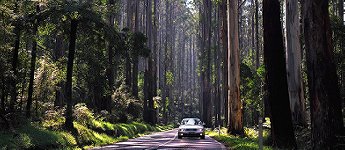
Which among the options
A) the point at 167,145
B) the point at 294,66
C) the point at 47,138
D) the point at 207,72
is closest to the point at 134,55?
the point at 167,145

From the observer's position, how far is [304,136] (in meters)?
15.1

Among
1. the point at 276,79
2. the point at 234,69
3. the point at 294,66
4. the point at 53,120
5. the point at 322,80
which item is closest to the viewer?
the point at 322,80

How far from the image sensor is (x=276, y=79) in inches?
552

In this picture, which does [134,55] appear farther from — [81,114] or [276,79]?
[276,79]

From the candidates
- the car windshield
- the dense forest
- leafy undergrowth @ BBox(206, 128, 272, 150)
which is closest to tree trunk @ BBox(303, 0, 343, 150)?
the dense forest

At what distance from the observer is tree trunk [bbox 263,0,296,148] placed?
44.9 feet

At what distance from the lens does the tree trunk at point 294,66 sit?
18.0 meters

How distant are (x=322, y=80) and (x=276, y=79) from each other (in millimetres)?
5039

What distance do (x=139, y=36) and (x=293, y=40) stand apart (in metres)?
21.8

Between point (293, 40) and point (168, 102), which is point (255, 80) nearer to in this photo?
point (293, 40)

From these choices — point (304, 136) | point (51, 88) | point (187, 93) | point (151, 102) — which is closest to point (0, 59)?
point (51, 88)

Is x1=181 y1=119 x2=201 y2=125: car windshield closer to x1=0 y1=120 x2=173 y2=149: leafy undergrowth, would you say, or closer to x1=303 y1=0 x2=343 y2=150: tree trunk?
x1=0 y1=120 x2=173 y2=149: leafy undergrowth

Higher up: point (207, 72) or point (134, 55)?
point (207, 72)

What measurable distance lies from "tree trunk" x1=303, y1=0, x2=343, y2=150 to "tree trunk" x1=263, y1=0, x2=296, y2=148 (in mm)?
4516
